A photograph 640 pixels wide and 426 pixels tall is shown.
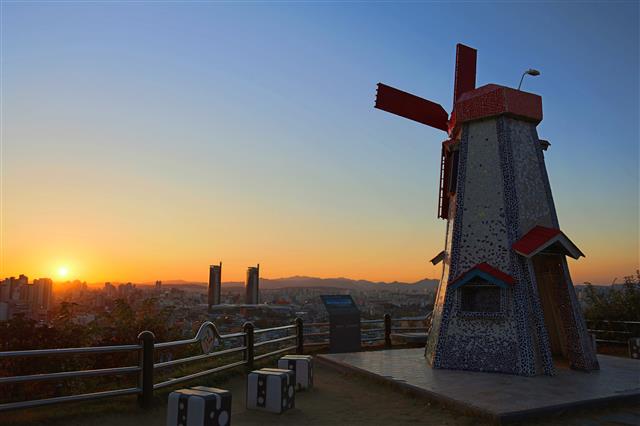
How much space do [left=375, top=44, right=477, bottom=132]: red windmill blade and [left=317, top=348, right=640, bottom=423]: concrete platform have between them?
679 centimetres

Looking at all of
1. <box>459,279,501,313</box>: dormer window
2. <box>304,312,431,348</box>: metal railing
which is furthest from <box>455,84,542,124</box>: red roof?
<box>304,312,431,348</box>: metal railing

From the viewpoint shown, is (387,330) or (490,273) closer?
(490,273)

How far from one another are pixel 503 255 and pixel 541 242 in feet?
2.86

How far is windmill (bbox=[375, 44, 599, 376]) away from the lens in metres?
10.3

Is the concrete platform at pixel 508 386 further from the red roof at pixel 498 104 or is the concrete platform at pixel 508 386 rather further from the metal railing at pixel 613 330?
the red roof at pixel 498 104

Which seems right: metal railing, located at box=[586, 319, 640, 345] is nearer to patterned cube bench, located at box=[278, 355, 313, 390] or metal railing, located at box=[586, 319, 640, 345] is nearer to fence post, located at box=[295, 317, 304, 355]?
fence post, located at box=[295, 317, 304, 355]

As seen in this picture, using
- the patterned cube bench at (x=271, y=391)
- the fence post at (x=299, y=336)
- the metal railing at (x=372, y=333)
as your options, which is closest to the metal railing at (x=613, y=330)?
the metal railing at (x=372, y=333)

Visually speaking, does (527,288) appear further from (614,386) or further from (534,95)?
(534,95)

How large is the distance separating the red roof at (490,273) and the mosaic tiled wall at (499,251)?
22 centimetres

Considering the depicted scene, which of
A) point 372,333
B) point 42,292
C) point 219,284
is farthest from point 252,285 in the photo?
point 372,333

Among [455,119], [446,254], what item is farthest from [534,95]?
[446,254]

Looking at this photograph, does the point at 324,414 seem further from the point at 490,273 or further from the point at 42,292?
the point at 42,292

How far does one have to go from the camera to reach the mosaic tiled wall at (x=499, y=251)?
33.6 feet

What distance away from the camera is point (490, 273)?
10508 millimetres
